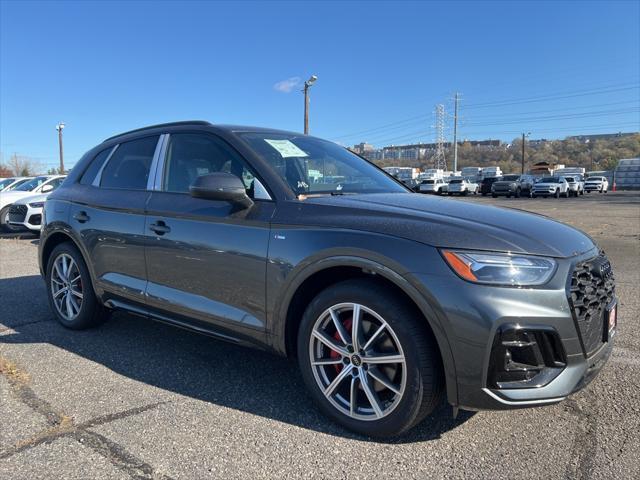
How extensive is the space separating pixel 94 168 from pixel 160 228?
1489 millimetres

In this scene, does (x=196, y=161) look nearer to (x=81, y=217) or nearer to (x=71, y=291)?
(x=81, y=217)

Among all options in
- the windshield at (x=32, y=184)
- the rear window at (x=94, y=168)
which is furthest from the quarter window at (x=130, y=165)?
the windshield at (x=32, y=184)

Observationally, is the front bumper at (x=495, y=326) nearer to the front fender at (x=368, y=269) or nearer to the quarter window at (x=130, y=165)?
the front fender at (x=368, y=269)

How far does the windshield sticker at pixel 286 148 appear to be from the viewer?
11.5ft

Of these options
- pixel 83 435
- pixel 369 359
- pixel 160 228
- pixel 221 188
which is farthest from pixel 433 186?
pixel 83 435

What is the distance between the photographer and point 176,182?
373 cm

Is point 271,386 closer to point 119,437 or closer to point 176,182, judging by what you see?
point 119,437

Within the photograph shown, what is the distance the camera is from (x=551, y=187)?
38.3m

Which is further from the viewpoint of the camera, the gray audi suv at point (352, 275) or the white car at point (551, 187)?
the white car at point (551, 187)

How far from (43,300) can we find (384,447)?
471cm

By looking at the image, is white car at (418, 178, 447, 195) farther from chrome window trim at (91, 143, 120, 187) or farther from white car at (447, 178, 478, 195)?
chrome window trim at (91, 143, 120, 187)

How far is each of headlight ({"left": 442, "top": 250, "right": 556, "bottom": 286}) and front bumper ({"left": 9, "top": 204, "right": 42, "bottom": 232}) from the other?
1144 cm

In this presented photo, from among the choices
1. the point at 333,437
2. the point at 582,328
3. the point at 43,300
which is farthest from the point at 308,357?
the point at 43,300

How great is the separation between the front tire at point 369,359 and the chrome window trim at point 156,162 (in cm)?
178
